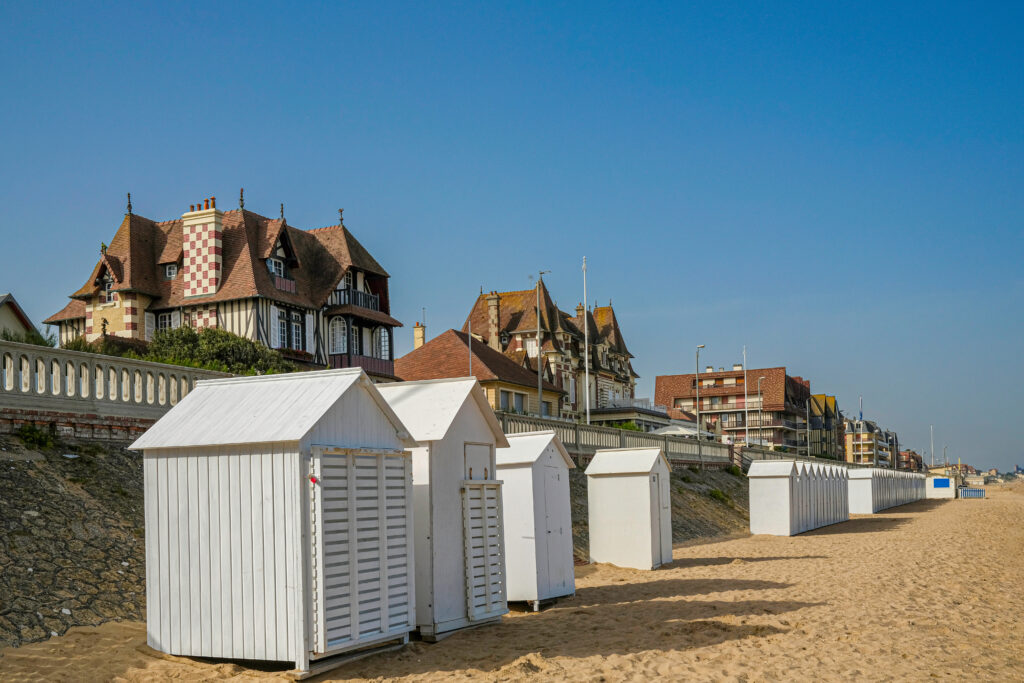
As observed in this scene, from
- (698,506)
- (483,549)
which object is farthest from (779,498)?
(483,549)

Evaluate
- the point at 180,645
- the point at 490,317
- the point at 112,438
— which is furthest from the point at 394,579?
the point at 490,317

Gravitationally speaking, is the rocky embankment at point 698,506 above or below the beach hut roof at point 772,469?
below

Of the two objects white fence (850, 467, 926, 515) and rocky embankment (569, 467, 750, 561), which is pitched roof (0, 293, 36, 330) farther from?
white fence (850, 467, 926, 515)

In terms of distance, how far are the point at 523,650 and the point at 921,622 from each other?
579 cm

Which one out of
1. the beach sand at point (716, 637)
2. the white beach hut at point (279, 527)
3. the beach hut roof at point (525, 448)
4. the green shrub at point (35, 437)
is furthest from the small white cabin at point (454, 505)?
the green shrub at point (35, 437)

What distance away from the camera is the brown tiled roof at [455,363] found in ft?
174

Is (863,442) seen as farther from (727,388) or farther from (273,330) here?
(273,330)

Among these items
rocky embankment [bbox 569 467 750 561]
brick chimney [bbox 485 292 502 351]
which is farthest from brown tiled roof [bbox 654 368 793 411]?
rocky embankment [bbox 569 467 750 561]

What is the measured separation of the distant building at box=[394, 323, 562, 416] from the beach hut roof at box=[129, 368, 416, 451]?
130 ft

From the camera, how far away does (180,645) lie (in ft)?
31.7

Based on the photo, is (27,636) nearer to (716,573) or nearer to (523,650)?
(523,650)

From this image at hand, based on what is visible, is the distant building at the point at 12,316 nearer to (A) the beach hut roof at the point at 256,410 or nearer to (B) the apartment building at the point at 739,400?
(A) the beach hut roof at the point at 256,410

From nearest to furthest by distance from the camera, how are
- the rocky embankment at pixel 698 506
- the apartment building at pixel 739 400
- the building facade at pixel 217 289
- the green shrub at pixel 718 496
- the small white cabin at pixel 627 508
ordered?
the small white cabin at pixel 627 508 → the rocky embankment at pixel 698 506 → the building facade at pixel 217 289 → the green shrub at pixel 718 496 → the apartment building at pixel 739 400

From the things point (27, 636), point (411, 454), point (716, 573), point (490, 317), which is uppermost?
point (490, 317)
